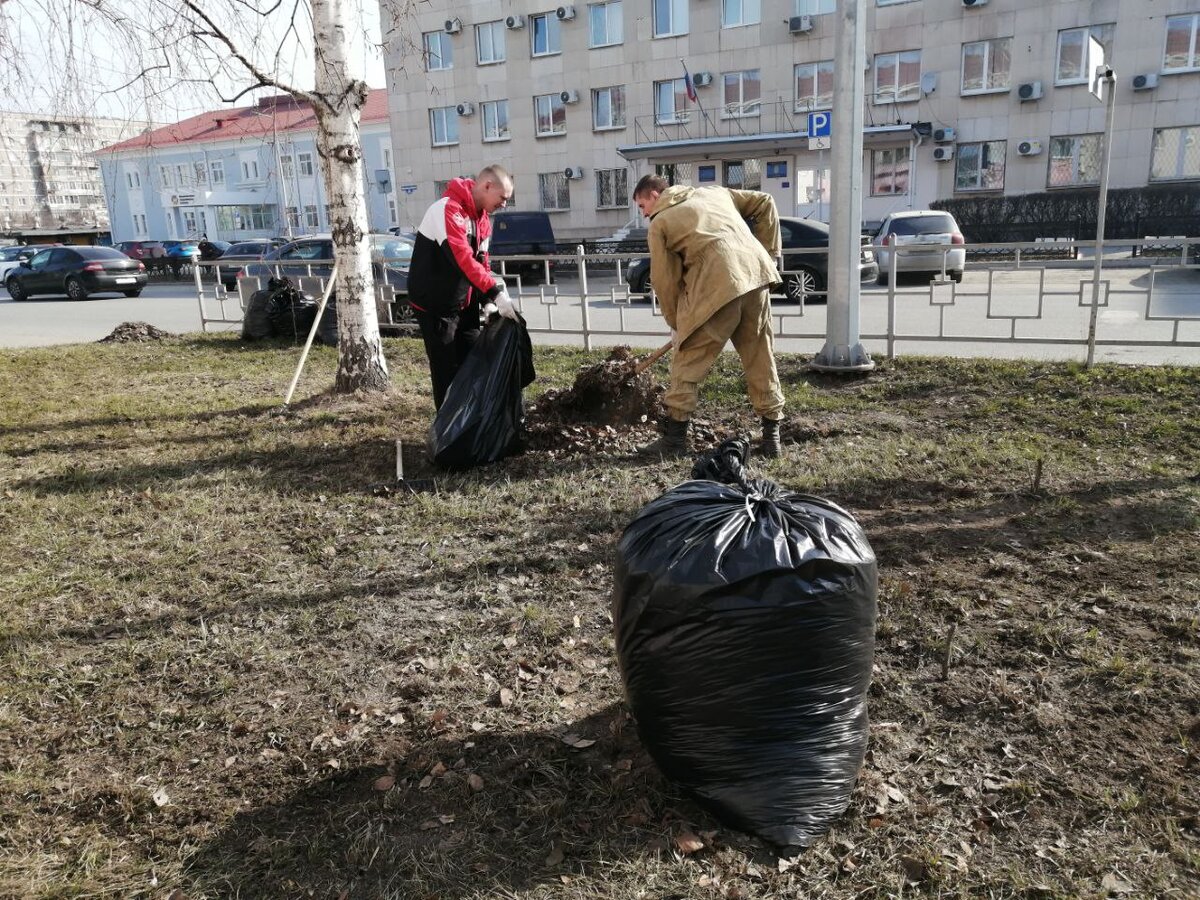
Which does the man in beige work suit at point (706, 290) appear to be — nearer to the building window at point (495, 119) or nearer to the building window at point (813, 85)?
the building window at point (813, 85)

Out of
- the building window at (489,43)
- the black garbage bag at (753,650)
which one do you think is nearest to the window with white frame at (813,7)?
the building window at (489,43)

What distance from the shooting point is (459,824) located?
2354 millimetres

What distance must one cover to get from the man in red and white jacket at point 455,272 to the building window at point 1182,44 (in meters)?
26.7

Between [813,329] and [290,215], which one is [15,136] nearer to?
[813,329]

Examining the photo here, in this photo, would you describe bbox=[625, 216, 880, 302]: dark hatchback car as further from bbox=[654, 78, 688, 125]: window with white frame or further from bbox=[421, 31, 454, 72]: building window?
bbox=[421, 31, 454, 72]: building window

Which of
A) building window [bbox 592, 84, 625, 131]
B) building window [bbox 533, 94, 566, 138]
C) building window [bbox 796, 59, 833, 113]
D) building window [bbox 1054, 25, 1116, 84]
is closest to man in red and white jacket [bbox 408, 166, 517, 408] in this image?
building window [bbox 796, 59, 833, 113]

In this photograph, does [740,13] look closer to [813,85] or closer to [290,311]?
[813,85]

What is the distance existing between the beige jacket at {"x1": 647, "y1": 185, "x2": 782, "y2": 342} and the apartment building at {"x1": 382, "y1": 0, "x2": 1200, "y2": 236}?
69.7 feet

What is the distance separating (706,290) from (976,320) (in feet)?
21.5

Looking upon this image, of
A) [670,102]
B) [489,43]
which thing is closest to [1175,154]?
[670,102]

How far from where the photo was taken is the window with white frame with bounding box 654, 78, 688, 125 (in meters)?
30.7

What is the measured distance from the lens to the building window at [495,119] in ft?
112

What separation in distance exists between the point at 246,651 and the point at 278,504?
1713 millimetres

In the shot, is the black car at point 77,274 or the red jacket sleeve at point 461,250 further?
the black car at point 77,274
